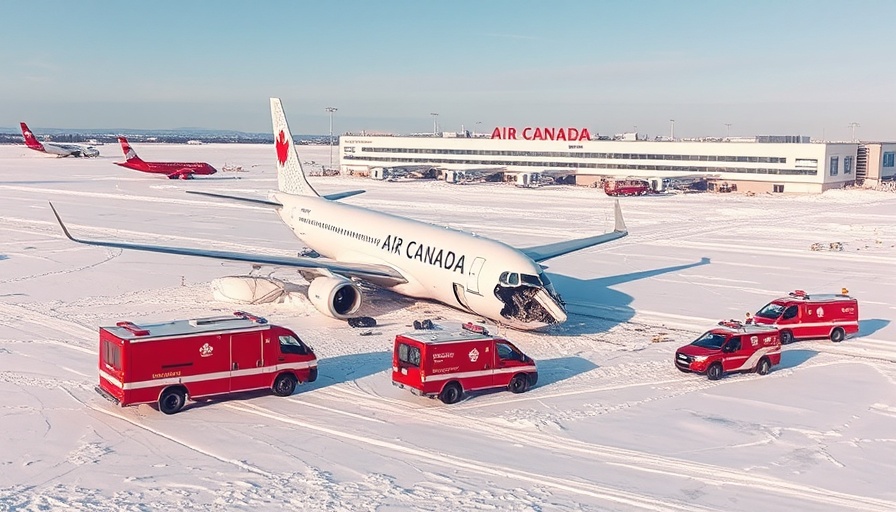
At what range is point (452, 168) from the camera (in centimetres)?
13438

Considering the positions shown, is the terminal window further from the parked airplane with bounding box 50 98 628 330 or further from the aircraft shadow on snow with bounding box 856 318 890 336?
the parked airplane with bounding box 50 98 628 330

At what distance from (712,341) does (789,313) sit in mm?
6492

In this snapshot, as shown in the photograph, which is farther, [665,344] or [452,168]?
[452,168]

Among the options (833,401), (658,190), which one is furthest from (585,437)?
(658,190)

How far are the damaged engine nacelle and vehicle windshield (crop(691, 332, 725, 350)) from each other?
44.6ft

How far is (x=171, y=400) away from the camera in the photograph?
2264 cm

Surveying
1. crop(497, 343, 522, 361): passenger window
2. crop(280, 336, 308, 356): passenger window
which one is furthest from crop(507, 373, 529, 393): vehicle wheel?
crop(280, 336, 308, 356): passenger window

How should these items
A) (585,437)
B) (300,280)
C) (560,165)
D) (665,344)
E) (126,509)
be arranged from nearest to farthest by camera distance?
(126,509), (585,437), (665,344), (300,280), (560,165)

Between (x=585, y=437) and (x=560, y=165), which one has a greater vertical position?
(x=560, y=165)

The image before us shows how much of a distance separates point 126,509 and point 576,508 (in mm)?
9010

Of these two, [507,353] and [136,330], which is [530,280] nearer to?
[507,353]

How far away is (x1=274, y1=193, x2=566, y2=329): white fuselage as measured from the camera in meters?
31.5

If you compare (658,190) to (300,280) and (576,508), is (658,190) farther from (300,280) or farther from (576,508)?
(576,508)

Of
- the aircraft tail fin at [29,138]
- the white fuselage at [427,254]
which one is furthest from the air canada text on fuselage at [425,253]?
the aircraft tail fin at [29,138]
